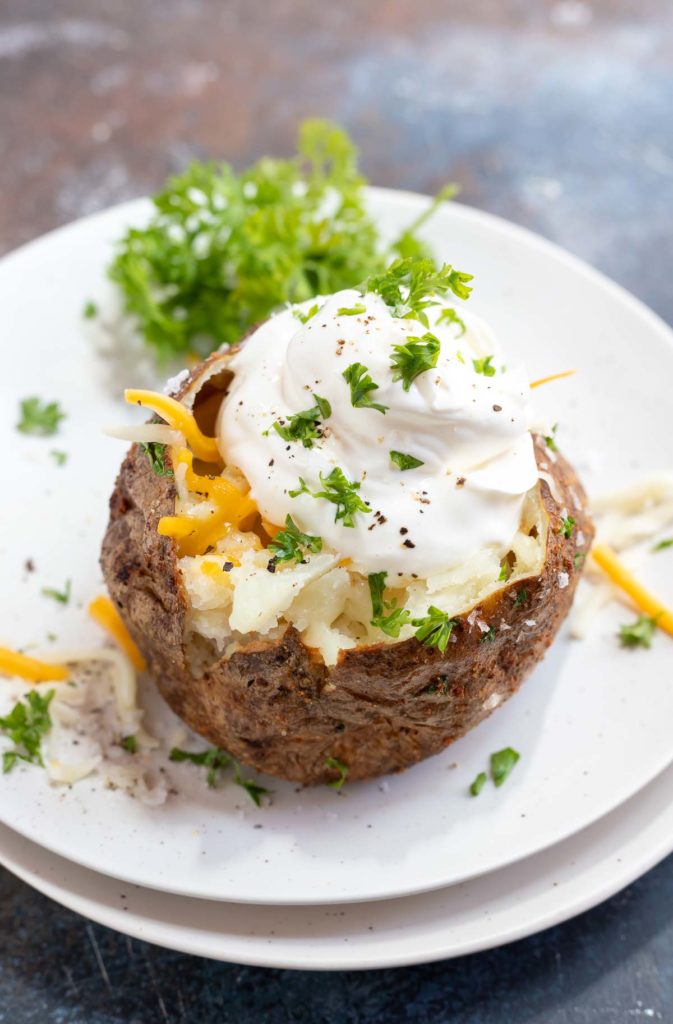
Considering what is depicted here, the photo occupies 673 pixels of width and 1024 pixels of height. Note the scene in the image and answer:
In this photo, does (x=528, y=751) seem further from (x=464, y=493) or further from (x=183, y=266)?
(x=183, y=266)

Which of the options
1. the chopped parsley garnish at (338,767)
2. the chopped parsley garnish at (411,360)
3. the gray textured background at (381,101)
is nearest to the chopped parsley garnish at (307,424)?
the chopped parsley garnish at (411,360)

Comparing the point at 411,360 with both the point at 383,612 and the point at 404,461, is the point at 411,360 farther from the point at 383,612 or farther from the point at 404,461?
the point at 383,612

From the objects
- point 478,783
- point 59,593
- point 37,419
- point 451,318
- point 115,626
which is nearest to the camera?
point 451,318

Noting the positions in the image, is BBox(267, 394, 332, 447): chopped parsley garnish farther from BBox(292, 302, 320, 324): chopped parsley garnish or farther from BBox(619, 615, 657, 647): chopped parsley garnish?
BBox(619, 615, 657, 647): chopped parsley garnish

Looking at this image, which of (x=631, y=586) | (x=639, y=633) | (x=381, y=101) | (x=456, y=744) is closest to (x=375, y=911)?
(x=456, y=744)

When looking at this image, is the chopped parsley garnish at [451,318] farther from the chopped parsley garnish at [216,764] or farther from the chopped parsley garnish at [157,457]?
the chopped parsley garnish at [216,764]

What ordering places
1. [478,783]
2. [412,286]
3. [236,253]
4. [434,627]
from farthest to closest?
[236,253], [478,783], [412,286], [434,627]
